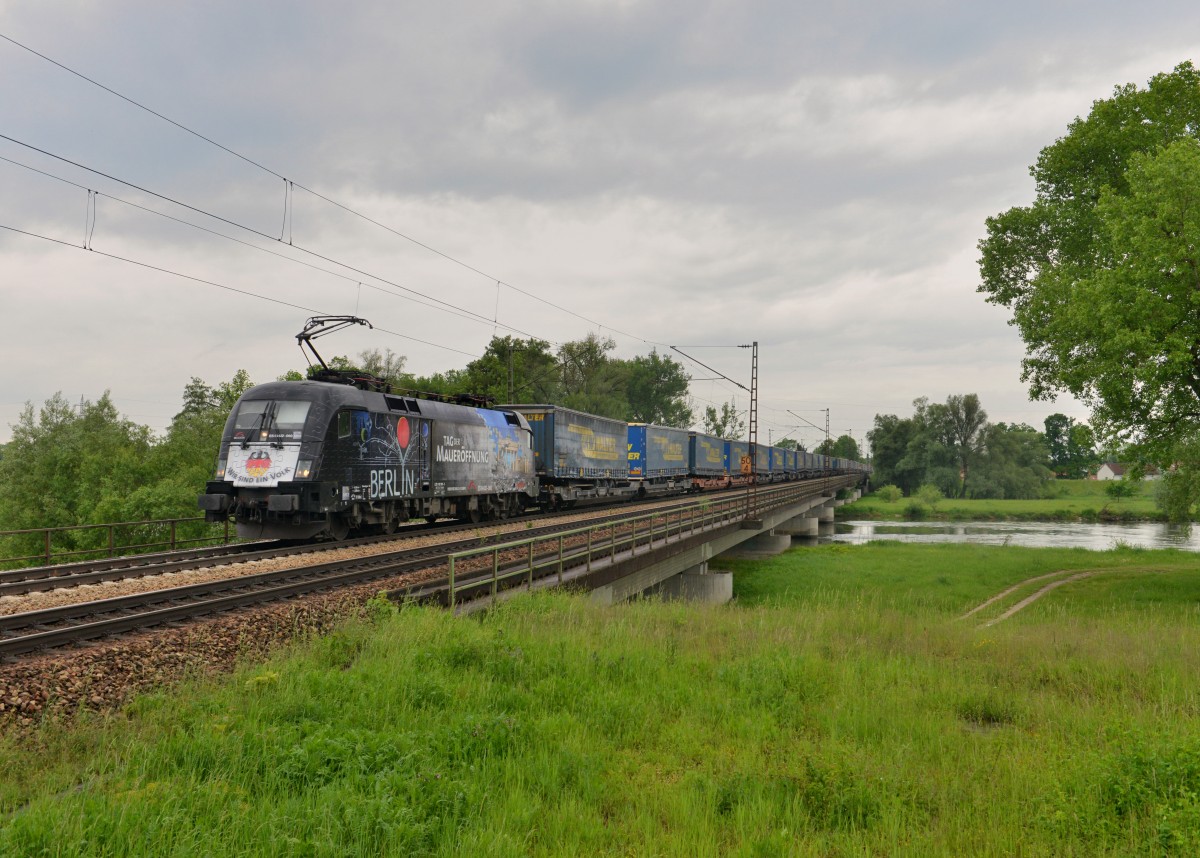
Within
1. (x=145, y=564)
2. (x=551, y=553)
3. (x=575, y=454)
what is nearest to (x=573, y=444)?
(x=575, y=454)

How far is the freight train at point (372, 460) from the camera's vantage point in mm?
16688

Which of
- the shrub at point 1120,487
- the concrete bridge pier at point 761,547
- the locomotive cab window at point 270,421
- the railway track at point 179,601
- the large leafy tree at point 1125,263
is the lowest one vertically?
the concrete bridge pier at point 761,547

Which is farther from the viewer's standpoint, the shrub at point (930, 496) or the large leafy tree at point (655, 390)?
the large leafy tree at point (655, 390)

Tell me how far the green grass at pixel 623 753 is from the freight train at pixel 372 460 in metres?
7.54

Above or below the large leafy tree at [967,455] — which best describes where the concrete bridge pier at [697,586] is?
below

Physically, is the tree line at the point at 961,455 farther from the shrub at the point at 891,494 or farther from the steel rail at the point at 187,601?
the steel rail at the point at 187,601

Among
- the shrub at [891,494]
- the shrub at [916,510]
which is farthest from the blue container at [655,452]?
the shrub at [891,494]

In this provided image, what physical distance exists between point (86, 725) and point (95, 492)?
46.8 metres

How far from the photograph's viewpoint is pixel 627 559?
63.1 ft

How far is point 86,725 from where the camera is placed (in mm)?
6402

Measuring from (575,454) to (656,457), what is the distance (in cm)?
1322

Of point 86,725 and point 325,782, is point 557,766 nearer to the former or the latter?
point 325,782

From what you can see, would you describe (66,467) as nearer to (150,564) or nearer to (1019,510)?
(150,564)

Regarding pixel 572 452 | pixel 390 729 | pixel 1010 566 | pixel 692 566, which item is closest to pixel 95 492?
pixel 572 452
